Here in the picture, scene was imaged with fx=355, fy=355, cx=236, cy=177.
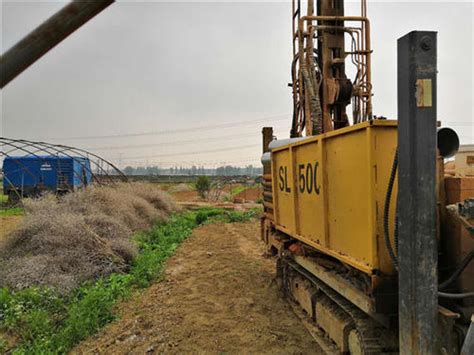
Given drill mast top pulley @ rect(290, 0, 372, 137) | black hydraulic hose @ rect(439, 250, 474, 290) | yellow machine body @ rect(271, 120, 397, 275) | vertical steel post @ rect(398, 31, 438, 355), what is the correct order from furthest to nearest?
1. drill mast top pulley @ rect(290, 0, 372, 137)
2. yellow machine body @ rect(271, 120, 397, 275)
3. black hydraulic hose @ rect(439, 250, 474, 290)
4. vertical steel post @ rect(398, 31, 438, 355)

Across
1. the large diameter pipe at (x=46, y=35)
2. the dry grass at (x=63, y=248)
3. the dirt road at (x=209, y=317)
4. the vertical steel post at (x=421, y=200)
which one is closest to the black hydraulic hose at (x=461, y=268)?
the vertical steel post at (x=421, y=200)

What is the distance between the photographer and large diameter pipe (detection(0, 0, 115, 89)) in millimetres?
979

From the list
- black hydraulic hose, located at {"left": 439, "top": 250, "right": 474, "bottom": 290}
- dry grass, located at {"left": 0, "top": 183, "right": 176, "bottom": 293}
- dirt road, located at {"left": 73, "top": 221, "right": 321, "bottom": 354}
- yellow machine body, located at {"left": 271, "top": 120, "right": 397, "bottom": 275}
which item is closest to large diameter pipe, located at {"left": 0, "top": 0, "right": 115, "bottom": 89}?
yellow machine body, located at {"left": 271, "top": 120, "right": 397, "bottom": 275}

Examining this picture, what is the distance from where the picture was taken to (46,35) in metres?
0.99

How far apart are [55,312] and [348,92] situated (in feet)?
21.1

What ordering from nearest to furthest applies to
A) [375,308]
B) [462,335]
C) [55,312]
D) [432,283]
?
[432,283] → [462,335] → [375,308] → [55,312]

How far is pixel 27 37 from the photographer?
0.98m

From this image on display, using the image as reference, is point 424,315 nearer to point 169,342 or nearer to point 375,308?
point 375,308

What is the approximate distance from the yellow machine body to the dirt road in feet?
4.82

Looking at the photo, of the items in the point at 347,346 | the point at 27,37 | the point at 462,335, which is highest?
the point at 27,37

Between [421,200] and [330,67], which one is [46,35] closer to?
[421,200]

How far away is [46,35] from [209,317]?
212 inches

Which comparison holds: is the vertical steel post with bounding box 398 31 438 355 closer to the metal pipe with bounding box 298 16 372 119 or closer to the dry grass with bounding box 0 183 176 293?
the metal pipe with bounding box 298 16 372 119

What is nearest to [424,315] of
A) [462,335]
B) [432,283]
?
[432,283]
